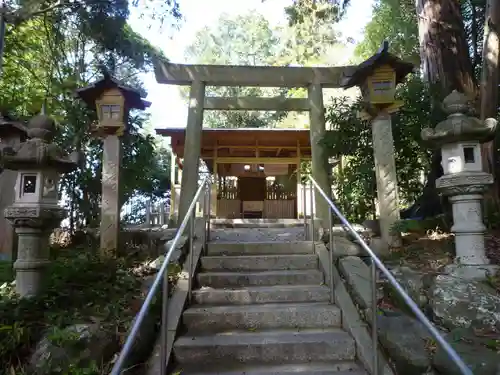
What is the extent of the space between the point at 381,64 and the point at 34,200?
4563 mm

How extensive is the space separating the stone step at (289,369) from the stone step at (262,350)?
→ 6cm

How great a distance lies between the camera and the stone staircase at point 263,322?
9.23ft

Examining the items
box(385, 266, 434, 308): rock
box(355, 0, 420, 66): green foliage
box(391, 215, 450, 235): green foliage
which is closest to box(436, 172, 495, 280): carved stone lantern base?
box(385, 266, 434, 308): rock

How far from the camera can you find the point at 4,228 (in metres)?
4.89

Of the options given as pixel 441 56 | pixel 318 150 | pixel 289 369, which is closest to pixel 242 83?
pixel 318 150

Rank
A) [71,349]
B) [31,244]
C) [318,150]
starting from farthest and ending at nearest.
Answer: [318,150] < [31,244] < [71,349]

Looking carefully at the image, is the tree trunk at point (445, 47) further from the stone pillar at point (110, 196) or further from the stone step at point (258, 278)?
the stone pillar at point (110, 196)

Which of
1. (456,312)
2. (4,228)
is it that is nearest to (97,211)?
(4,228)

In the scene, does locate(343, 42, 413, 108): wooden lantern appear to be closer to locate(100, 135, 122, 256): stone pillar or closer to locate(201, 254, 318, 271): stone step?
locate(201, 254, 318, 271): stone step

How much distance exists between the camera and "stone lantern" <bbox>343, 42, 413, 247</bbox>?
185 inches

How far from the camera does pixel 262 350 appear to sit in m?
2.87

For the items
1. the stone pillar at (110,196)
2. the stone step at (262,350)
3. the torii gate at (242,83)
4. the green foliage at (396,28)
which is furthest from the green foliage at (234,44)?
the stone step at (262,350)

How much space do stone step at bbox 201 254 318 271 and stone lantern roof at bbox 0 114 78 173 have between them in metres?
1.82

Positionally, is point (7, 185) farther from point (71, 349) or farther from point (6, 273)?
point (71, 349)
